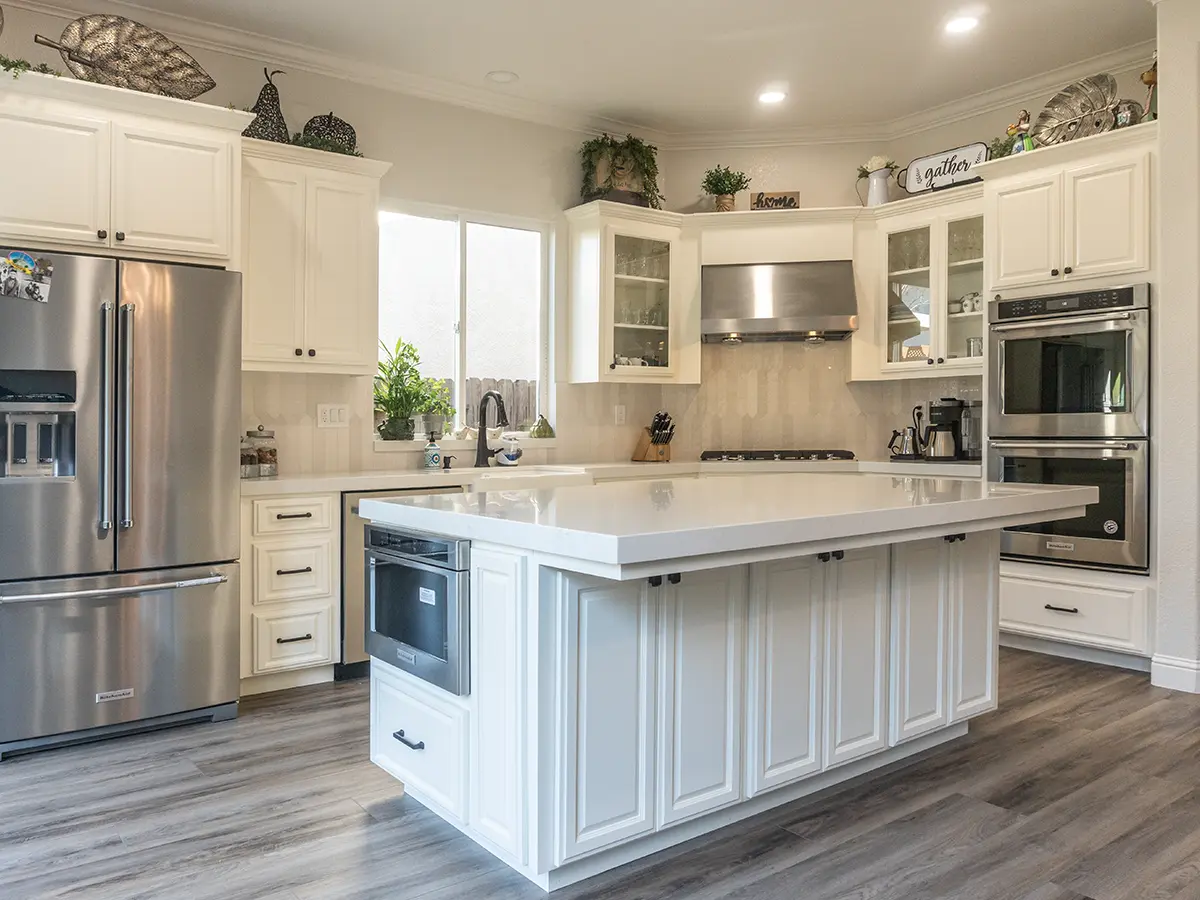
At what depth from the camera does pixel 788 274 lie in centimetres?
533

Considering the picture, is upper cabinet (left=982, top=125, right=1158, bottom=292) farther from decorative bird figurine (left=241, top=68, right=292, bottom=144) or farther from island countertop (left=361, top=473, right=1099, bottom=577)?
decorative bird figurine (left=241, top=68, right=292, bottom=144)

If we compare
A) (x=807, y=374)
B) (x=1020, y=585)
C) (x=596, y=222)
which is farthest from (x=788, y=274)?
(x=1020, y=585)

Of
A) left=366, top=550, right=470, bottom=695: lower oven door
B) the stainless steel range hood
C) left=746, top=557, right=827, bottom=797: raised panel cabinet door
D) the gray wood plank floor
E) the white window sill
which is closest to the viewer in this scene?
the gray wood plank floor

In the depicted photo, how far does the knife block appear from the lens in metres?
5.58

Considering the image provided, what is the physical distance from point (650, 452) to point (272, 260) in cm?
255

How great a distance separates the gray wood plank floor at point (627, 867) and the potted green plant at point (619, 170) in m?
3.33

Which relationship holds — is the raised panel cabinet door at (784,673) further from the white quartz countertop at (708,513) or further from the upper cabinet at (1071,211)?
the upper cabinet at (1071,211)

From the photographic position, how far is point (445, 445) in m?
4.86

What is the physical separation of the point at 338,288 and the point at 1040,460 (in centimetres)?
339

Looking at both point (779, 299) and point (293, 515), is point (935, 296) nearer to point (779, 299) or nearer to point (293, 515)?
point (779, 299)

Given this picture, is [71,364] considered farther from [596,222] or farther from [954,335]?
[954,335]

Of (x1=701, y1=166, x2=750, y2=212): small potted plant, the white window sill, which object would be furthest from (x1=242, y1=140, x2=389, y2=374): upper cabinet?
(x1=701, y1=166, x2=750, y2=212): small potted plant

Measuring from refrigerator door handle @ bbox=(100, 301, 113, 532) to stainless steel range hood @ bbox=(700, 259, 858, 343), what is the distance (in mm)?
3269

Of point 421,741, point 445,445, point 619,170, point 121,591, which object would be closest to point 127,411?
point 121,591
